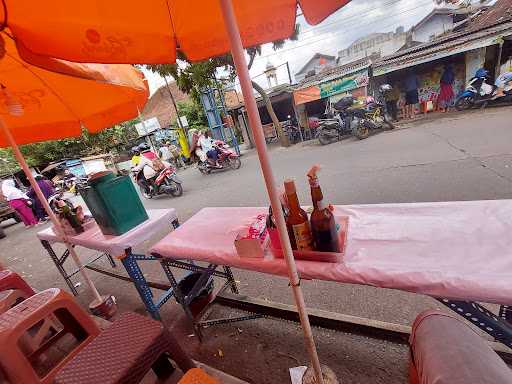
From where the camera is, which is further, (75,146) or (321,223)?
(75,146)

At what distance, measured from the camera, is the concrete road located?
2008 millimetres

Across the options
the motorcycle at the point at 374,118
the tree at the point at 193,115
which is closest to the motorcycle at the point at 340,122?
the motorcycle at the point at 374,118

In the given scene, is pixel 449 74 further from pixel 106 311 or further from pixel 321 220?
pixel 106 311

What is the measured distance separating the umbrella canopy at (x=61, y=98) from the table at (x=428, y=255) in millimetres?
1823

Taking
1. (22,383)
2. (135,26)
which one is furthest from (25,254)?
(135,26)

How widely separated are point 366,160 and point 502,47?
9.43 m

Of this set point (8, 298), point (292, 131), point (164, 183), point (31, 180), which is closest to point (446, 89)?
point (292, 131)

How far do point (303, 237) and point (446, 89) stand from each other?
1509 centimetres

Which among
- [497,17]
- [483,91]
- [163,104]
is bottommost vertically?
[483,91]

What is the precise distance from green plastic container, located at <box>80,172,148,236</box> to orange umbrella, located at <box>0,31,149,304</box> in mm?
632

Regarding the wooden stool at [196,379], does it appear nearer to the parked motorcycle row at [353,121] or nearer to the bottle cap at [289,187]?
the bottle cap at [289,187]

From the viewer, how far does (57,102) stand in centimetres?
276

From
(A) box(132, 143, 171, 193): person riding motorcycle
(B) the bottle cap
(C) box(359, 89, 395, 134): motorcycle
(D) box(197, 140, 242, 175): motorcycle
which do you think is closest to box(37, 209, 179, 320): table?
(B) the bottle cap

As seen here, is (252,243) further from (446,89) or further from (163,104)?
(163,104)
